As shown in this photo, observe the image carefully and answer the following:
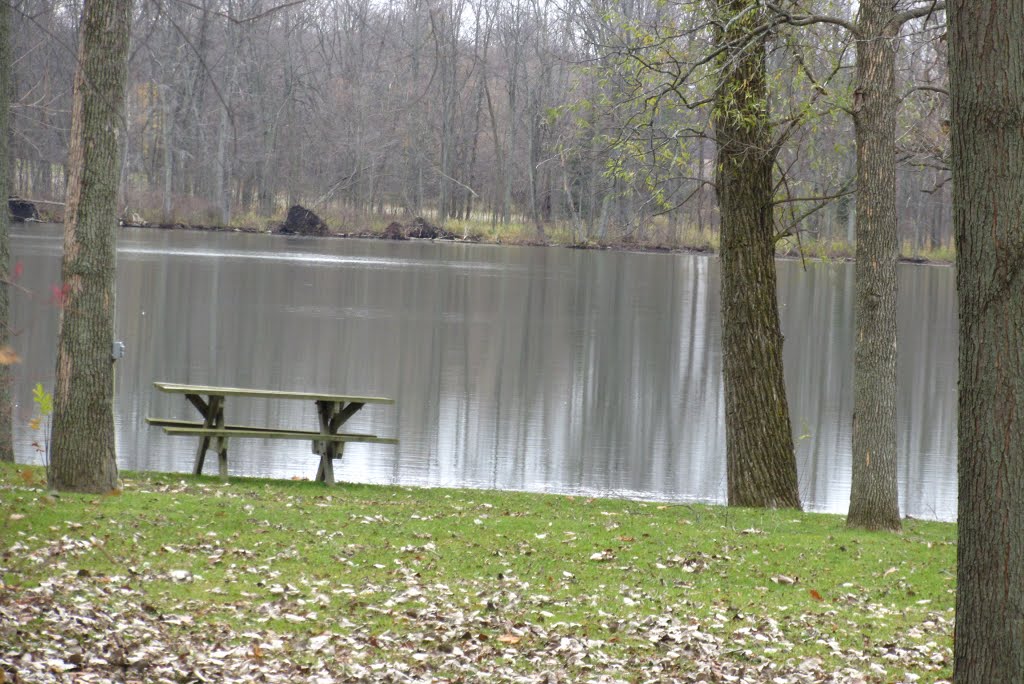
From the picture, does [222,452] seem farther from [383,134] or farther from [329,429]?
[383,134]

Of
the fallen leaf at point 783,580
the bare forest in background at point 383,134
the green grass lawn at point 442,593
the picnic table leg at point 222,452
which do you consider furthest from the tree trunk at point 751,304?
the bare forest in background at point 383,134

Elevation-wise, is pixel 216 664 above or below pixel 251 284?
below

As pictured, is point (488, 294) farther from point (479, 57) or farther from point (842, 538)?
point (479, 57)

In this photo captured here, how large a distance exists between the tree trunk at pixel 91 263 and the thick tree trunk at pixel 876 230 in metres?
5.32

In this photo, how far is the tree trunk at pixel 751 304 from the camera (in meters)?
10.9

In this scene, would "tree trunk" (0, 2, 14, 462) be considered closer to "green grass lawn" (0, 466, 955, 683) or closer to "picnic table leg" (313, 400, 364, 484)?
"green grass lawn" (0, 466, 955, 683)

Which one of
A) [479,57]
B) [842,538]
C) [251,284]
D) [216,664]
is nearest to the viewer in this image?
[216,664]

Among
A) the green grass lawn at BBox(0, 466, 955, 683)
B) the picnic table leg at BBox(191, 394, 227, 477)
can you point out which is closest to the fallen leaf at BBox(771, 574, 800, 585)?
the green grass lawn at BBox(0, 466, 955, 683)

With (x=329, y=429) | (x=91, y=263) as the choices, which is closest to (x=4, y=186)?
(x=91, y=263)

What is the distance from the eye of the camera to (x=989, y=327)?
139 inches

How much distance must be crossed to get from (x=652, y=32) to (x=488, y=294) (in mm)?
26330

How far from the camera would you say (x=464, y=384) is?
2111cm

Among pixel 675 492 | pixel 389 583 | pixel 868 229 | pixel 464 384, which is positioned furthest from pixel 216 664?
pixel 464 384

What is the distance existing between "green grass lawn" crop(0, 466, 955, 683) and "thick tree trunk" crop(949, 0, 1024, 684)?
2146mm
